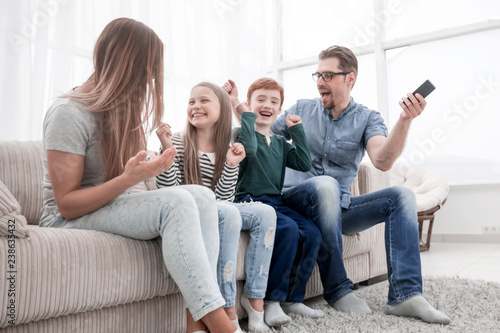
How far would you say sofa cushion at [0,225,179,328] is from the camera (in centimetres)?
87

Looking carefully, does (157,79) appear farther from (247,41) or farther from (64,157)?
(247,41)

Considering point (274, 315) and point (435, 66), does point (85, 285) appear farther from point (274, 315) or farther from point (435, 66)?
point (435, 66)

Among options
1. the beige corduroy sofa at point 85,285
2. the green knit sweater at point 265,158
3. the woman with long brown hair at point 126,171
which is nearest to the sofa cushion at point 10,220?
the beige corduroy sofa at point 85,285

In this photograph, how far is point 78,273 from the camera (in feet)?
3.09

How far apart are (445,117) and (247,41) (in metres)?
1.87

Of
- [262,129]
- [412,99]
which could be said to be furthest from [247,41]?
[412,99]

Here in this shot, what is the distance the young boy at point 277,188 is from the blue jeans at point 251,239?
0.25 ft

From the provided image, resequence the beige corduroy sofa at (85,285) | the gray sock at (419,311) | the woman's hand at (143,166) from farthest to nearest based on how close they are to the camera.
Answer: the gray sock at (419,311), the woman's hand at (143,166), the beige corduroy sofa at (85,285)

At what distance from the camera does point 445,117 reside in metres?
3.73

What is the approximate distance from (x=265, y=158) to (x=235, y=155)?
7.1 inches

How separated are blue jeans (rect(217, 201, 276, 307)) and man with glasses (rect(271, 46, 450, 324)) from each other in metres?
0.27

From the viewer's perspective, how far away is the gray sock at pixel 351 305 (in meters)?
1.46

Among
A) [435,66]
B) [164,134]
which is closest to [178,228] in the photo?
[164,134]

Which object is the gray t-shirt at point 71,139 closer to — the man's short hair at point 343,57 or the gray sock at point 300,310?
the gray sock at point 300,310
